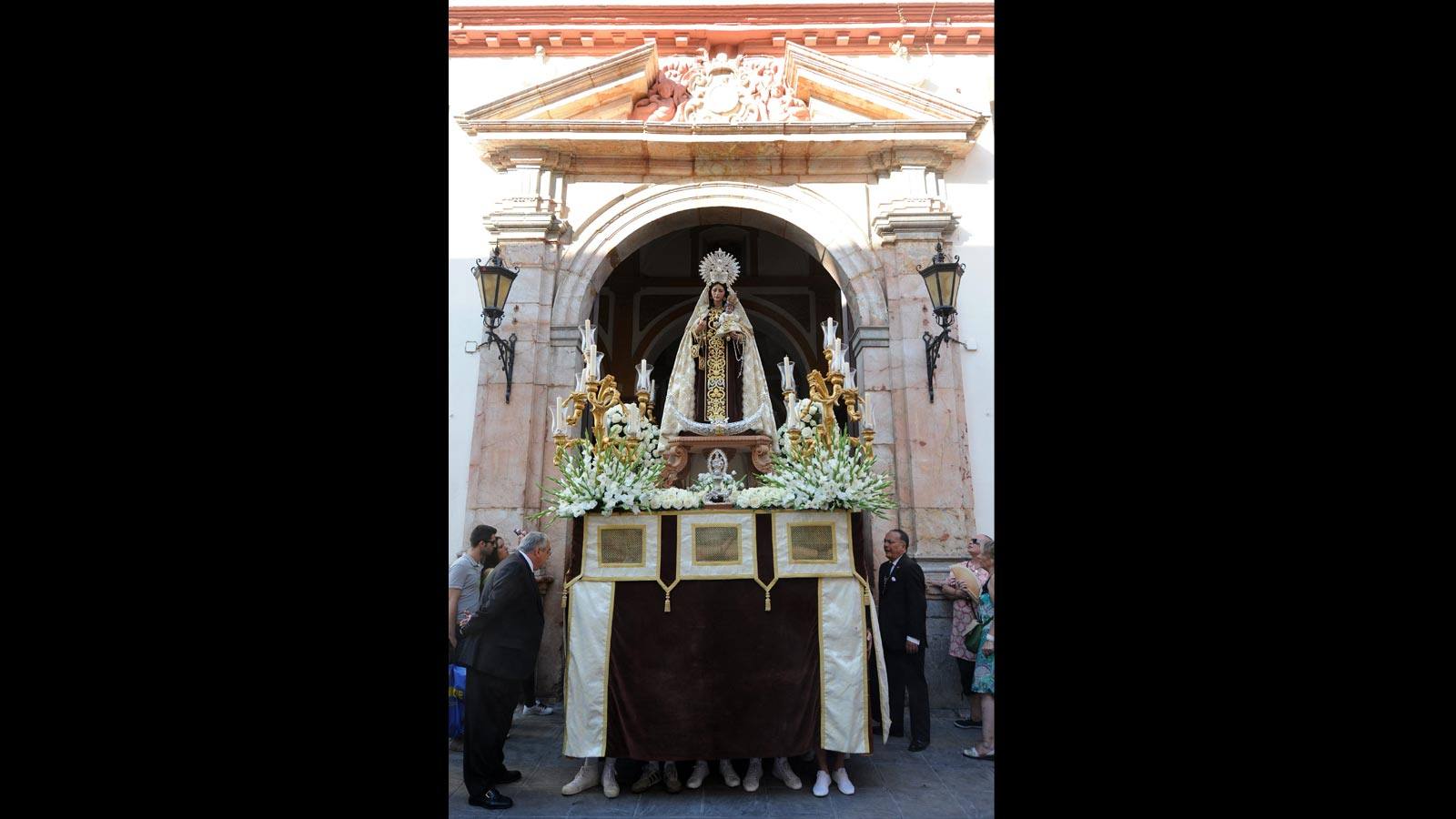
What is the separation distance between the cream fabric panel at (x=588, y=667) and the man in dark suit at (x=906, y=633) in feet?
6.98

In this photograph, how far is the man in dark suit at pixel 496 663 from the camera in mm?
4508

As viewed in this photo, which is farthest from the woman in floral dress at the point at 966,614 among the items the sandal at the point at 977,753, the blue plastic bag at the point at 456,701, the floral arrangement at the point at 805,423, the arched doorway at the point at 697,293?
the arched doorway at the point at 697,293

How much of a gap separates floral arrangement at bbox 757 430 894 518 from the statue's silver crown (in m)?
2.21

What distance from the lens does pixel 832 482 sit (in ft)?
16.2

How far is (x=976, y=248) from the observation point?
314 inches

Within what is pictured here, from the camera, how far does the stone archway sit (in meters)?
7.89

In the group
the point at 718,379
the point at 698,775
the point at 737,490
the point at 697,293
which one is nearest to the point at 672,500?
the point at 737,490

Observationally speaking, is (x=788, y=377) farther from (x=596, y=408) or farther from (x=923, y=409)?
(x=923, y=409)

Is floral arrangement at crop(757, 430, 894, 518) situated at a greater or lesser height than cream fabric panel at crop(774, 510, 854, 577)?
greater

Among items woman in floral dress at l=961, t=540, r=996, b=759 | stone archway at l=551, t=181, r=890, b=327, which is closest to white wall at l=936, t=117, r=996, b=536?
stone archway at l=551, t=181, r=890, b=327

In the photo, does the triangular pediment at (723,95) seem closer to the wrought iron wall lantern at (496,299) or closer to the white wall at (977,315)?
the white wall at (977,315)

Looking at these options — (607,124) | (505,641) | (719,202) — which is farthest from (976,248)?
(505,641)

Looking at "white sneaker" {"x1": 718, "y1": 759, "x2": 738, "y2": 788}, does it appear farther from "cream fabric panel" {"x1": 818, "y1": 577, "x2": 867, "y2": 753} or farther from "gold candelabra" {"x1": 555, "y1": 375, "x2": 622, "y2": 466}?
"gold candelabra" {"x1": 555, "y1": 375, "x2": 622, "y2": 466}

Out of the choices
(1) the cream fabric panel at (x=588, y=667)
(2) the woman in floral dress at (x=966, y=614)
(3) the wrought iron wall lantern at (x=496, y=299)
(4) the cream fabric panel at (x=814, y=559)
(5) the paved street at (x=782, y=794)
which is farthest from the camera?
(3) the wrought iron wall lantern at (x=496, y=299)
